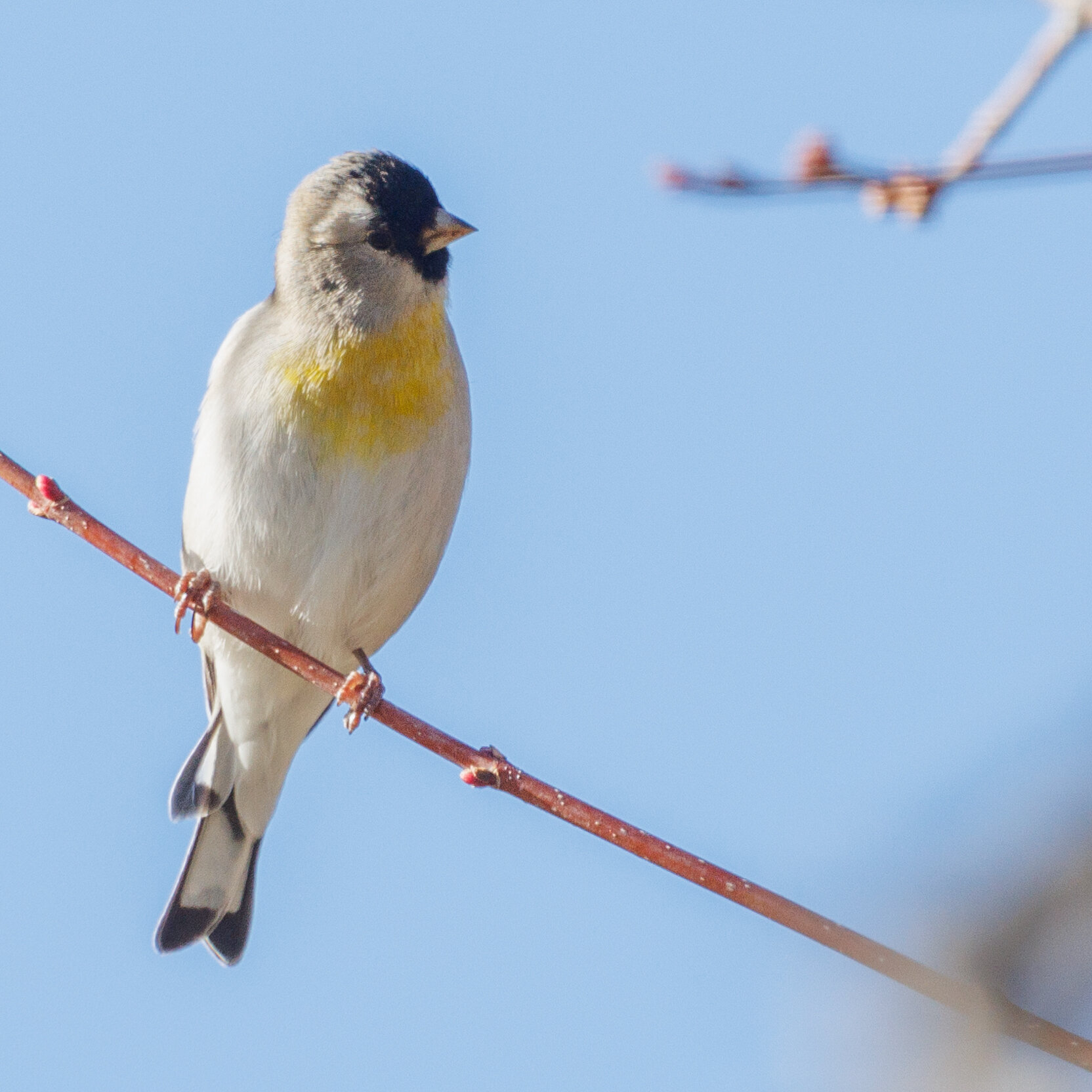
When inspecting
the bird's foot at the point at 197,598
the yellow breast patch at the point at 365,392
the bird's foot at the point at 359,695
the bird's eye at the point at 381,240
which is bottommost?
the bird's foot at the point at 359,695

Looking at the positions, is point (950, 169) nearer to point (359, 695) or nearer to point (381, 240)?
point (359, 695)

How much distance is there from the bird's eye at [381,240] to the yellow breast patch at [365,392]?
39 cm

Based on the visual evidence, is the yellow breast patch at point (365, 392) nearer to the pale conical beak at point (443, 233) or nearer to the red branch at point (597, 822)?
the pale conical beak at point (443, 233)

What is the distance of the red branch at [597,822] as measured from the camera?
1.58 m

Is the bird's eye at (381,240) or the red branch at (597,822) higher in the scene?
the bird's eye at (381,240)

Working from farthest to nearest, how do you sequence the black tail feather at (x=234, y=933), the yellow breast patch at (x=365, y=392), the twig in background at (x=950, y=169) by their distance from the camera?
1. the black tail feather at (x=234, y=933)
2. the yellow breast patch at (x=365, y=392)
3. the twig in background at (x=950, y=169)

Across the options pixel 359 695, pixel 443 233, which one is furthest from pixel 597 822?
pixel 443 233

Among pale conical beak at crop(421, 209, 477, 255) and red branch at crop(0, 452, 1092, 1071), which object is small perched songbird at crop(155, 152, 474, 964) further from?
red branch at crop(0, 452, 1092, 1071)

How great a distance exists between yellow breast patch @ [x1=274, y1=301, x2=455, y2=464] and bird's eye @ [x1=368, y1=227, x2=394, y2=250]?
39cm

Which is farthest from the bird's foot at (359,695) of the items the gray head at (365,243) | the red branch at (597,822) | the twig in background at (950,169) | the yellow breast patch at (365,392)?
the twig in background at (950,169)

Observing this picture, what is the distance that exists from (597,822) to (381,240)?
9.24ft

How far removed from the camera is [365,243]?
5.02 meters

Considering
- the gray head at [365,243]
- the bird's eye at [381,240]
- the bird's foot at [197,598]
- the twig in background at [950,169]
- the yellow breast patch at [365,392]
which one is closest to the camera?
the twig in background at [950,169]

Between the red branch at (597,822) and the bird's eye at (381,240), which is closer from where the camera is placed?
the red branch at (597,822)
